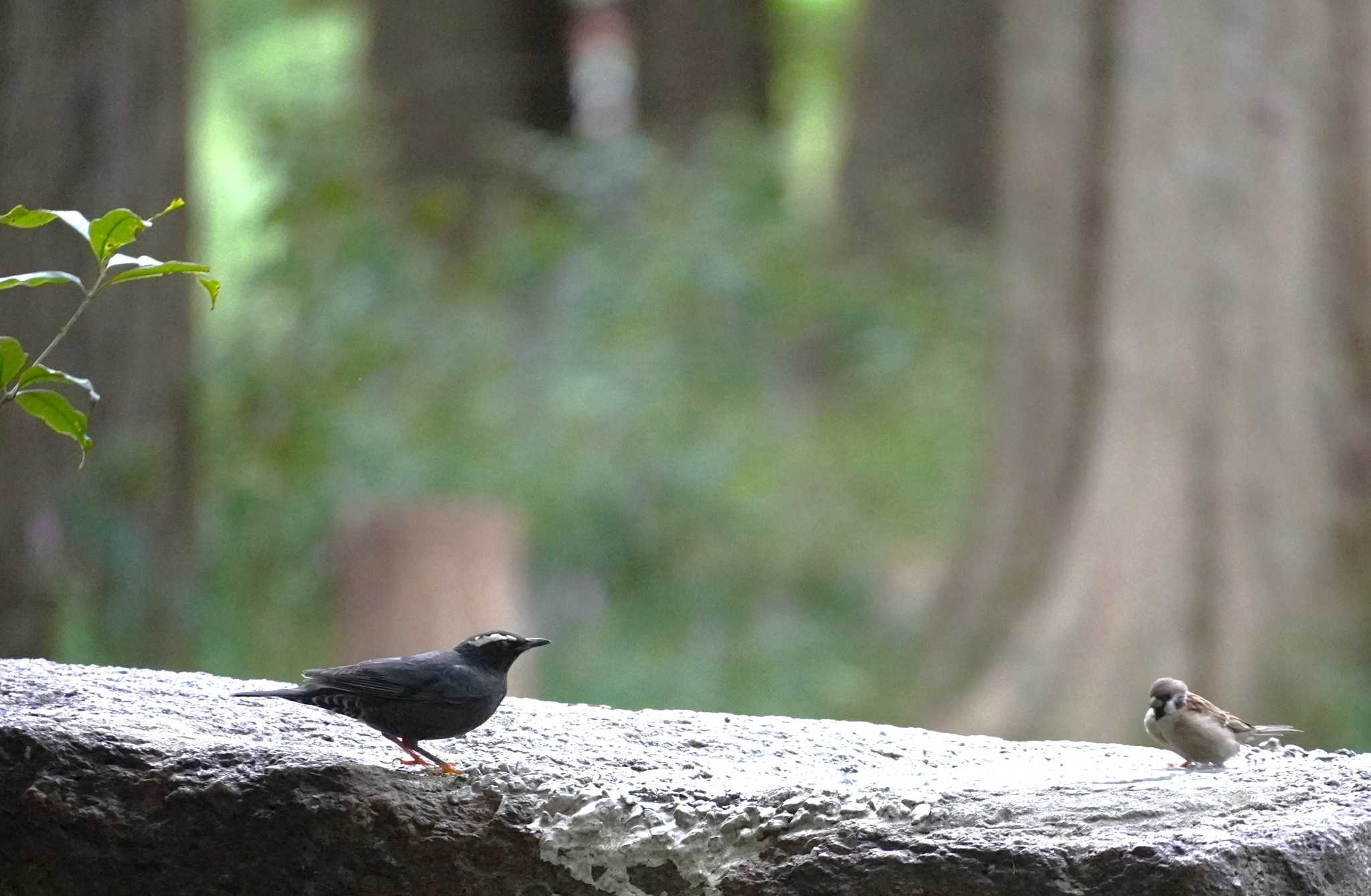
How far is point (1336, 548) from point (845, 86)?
23.3ft

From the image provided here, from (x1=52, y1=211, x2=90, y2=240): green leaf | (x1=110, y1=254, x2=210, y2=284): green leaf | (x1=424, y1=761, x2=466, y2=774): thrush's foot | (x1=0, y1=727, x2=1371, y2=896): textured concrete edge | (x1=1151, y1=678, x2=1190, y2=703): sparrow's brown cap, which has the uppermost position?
(x1=52, y1=211, x2=90, y2=240): green leaf

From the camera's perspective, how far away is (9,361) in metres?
2.78

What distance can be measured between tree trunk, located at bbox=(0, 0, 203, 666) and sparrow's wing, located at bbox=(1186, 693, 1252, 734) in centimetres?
371

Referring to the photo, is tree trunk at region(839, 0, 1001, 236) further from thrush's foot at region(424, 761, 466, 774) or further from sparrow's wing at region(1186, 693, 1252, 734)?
thrush's foot at region(424, 761, 466, 774)

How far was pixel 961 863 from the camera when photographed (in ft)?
7.98

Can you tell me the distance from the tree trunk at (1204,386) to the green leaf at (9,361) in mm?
5301

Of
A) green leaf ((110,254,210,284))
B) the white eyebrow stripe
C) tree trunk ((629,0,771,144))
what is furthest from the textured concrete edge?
tree trunk ((629,0,771,144))

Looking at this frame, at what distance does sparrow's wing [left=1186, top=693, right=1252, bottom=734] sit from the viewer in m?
2.92

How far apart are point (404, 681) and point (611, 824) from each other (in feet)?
1.29

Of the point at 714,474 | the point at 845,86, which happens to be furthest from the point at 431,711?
the point at 845,86

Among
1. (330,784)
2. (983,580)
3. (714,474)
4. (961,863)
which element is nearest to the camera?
(961,863)

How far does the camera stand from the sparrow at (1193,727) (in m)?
2.91

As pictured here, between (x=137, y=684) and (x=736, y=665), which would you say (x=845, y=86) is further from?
(x=137, y=684)

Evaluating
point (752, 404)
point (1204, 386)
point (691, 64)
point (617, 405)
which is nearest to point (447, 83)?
point (691, 64)
